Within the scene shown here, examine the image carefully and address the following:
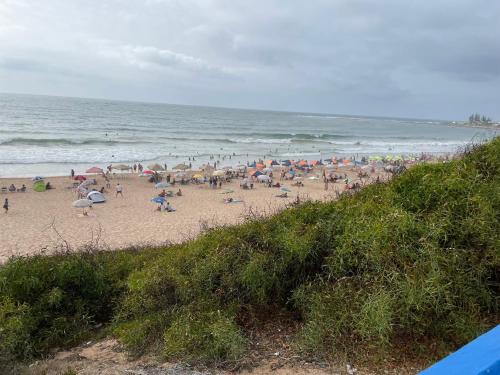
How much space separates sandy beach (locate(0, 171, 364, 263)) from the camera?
12.9 metres

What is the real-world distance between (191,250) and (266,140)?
48.7 metres

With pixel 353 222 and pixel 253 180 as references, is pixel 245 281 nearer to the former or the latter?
pixel 353 222

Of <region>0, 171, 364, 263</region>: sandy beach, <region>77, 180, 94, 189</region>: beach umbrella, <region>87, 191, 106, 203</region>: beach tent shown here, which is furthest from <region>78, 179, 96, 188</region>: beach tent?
<region>87, 191, 106, 203</region>: beach tent

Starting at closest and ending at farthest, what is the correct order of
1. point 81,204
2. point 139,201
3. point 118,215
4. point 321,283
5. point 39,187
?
1. point 321,283
2. point 81,204
3. point 118,215
4. point 139,201
5. point 39,187

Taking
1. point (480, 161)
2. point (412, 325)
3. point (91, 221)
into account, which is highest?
point (480, 161)

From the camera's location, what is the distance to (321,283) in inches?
155

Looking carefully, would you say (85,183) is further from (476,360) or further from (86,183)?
(476,360)

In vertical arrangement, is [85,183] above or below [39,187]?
above

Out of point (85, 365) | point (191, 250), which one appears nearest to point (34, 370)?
point (85, 365)

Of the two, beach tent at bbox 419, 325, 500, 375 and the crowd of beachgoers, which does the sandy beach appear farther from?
beach tent at bbox 419, 325, 500, 375

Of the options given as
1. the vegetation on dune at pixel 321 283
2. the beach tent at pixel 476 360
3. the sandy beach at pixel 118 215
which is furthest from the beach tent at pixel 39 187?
the beach tent at pixel 476 360

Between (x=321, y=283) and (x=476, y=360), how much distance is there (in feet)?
8.66

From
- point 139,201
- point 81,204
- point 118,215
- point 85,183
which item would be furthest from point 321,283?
point 85,183

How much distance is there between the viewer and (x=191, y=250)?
4.81m
